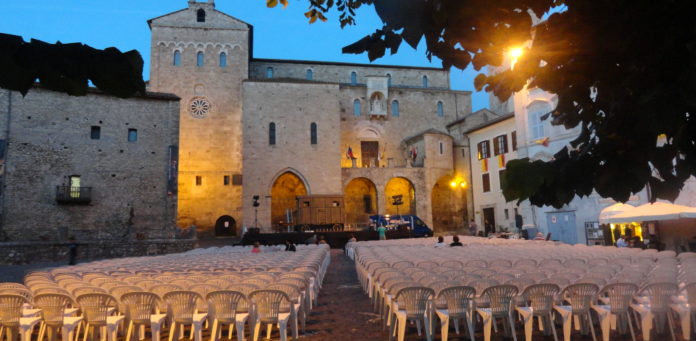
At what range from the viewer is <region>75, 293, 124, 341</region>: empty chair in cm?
576

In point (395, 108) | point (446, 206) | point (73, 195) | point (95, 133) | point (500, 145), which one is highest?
point (395, 108)

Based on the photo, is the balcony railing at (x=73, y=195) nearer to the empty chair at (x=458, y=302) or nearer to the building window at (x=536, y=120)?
the empty chair at (x=458, y=302)

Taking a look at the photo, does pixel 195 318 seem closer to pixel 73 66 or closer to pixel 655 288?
pixel 73 66

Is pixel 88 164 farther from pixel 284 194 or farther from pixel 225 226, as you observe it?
pixel 284 194

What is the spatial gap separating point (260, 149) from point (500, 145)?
17756mm

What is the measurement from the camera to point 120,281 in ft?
23.2

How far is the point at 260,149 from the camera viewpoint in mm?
34594

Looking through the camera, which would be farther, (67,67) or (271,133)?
(271,133)

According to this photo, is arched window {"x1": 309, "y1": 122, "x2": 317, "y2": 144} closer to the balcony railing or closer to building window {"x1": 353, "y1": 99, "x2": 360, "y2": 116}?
building window {"x1": 353, "y1": 99, "x2": 360, "y2": 116}

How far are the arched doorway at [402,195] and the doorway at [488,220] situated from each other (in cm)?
596

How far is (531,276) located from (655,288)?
1542 millimetres

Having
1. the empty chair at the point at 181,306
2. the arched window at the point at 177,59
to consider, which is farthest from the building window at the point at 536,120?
the arched window at the point at 177,59

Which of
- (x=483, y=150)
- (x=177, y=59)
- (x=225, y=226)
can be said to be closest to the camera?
(x=225, y=226)

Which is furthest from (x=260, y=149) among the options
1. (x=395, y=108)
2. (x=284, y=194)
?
(x=395, y=108)
